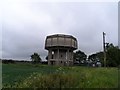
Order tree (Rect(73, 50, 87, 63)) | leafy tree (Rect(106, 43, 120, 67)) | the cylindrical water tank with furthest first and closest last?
1. tree (Rect(73, 50, 87, 63))
2. the cylindrical water tank
3. leafy tree (Rect(106, 43, 120, 67))

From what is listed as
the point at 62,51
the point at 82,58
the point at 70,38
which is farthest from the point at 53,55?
the point at 82,58

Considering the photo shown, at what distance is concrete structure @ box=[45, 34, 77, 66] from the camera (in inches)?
2135

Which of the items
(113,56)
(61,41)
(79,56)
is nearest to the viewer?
(113,56)

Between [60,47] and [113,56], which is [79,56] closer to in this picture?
[60,47]

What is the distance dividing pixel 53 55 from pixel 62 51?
2.43 metres

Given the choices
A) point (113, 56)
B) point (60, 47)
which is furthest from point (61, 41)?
point (113, 56)

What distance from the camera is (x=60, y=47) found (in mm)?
54781

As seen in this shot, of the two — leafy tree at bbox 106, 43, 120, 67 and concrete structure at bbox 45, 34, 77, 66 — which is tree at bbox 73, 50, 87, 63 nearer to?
concrete structure at bbox 45, 34, 77, 66

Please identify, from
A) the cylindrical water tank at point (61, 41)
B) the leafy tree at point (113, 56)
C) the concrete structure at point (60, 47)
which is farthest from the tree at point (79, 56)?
the leafy tree at point (113, 56)

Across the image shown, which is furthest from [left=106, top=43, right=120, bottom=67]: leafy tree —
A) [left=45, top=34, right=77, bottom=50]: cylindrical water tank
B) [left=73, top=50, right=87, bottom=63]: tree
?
[left=73, top=50, right=87, bottom=63]: tree

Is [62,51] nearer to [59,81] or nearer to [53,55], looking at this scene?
[53,55]

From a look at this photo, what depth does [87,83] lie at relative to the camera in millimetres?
9859

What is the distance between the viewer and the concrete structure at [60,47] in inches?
2135

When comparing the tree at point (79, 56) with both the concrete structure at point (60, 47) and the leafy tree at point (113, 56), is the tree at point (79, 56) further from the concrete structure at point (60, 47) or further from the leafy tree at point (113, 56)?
the leafy tree at point (113, 56)
